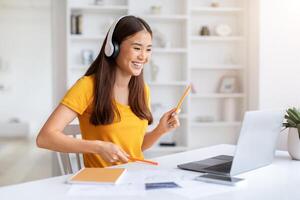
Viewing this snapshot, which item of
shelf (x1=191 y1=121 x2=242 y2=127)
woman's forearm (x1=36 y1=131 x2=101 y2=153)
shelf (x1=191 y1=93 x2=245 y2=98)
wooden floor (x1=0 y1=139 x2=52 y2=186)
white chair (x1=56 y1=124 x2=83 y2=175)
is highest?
shelf (x1=191 y1=93 x2=245 y2=98)

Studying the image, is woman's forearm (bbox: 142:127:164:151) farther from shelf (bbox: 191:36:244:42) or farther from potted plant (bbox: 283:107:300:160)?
shelf (bbox: 191:36:244:42)

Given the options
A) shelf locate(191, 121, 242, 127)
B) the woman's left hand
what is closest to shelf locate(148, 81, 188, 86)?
shelf locate(191, 121, 242, 127)

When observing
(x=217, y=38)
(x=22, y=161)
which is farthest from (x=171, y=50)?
(x=22, y=161)

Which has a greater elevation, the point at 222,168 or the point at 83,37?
the point at 83,37

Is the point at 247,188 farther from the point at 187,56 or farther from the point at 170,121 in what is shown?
the point at 187,56

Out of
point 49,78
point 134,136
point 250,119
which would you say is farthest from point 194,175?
point 49,78

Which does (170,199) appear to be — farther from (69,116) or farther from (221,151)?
(221,151)

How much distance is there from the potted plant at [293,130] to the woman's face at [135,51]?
67cm

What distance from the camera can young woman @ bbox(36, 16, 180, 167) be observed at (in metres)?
1.88

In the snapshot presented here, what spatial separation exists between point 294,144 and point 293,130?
7cm

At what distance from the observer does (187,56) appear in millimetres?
4234

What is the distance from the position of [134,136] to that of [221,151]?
1.41ft

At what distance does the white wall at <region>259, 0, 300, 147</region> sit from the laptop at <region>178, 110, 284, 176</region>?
2397 millimetres

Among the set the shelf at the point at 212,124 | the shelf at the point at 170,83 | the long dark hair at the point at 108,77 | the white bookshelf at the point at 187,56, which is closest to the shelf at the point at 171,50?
the white bookshelf at the point at 187,56
